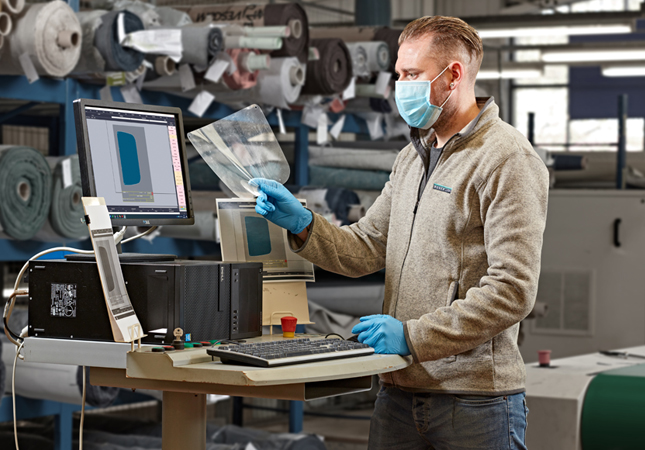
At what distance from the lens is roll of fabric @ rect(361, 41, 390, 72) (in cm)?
485

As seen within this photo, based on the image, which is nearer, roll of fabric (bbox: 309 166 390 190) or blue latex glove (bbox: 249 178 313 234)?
blue latex glove (bbox: 249 178 313 234)

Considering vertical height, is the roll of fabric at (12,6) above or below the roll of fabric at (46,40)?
above

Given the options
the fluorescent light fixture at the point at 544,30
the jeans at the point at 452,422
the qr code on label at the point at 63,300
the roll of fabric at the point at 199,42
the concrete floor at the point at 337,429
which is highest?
the fluorescent light fixture at the point at 544,30

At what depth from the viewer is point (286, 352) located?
72.7 inches

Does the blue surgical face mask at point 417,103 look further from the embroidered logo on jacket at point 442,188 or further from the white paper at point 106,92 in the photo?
the white paper at point 106,92

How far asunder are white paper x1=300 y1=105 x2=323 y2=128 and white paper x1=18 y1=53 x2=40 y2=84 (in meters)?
1.86

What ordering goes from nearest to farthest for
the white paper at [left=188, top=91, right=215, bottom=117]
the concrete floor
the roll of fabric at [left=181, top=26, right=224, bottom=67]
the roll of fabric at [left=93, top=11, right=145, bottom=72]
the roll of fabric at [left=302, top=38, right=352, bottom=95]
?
1. the roll of fabric at [left=93, top=11, right=145, bottom=72]
2. the roll of fabric at [left=181, top=26, right=224, bottom=67]
3. the white paper at [left=188, top=91, right=215, bottom=117]
4. the roll of fabric at [left=302, top=38, right=352, bottom=95]
5. the concrete floor

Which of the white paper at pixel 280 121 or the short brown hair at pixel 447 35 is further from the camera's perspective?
the white paper at pixel 280 121

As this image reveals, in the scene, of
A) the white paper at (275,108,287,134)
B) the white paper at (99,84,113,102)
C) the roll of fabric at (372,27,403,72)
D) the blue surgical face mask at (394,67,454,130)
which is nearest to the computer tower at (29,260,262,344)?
the blue surgical face mask at (394,67,454,130)

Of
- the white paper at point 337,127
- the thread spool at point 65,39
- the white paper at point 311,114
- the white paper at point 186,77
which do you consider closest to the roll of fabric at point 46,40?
the thread spool at point 65,39

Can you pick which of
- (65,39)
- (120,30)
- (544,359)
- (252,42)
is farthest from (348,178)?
(65,39)

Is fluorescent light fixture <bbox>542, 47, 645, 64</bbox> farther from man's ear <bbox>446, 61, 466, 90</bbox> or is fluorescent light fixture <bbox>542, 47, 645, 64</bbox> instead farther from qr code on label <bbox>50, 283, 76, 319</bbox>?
qr code on label <bbox>50, 283, 76, 319</bbox>

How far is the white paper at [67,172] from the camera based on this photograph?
3402 mm

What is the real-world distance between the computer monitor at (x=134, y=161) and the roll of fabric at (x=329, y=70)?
2177 millimetres
